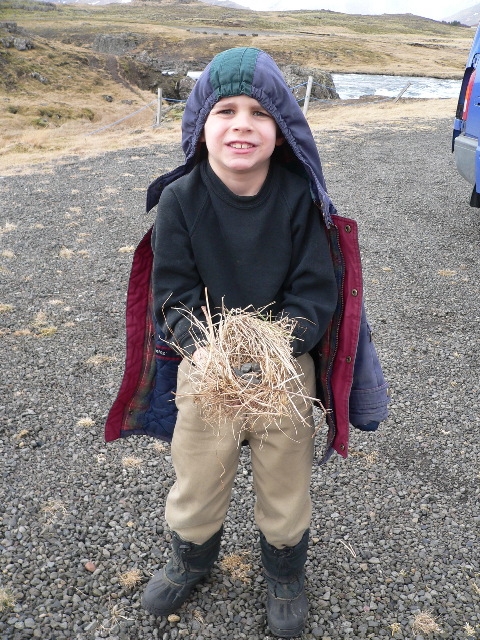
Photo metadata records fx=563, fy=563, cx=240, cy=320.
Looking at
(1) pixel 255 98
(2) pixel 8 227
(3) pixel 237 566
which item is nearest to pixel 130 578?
(3) pixel 237 566

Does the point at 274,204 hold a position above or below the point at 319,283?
above

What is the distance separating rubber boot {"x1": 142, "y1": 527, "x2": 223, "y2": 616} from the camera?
2320 mm

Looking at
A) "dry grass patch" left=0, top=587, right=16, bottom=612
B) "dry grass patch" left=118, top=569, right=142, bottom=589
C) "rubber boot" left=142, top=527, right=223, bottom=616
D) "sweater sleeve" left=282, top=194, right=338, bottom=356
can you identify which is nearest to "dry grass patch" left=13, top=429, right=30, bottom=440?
"dry grass patch" left=0, top=587, right=16, bottom=612

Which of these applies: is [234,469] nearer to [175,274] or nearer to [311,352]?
[311,352]

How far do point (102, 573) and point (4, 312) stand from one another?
3256 mm

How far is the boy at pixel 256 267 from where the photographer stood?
191 cm

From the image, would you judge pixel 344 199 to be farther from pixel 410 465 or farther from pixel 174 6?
pixel 174 6

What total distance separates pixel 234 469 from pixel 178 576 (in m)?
0.57

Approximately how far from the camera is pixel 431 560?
2.64 meters

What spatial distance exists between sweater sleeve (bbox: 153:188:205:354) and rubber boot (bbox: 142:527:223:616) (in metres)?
0.91

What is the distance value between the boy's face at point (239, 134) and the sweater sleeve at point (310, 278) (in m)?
0.24

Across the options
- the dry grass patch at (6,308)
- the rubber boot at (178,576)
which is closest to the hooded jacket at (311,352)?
the rubber boot at (178,576)

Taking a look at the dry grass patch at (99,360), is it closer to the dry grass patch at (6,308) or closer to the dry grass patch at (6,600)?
the dry grass patch at (6,308)

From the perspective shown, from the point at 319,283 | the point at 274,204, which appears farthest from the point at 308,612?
the point at 274,204
